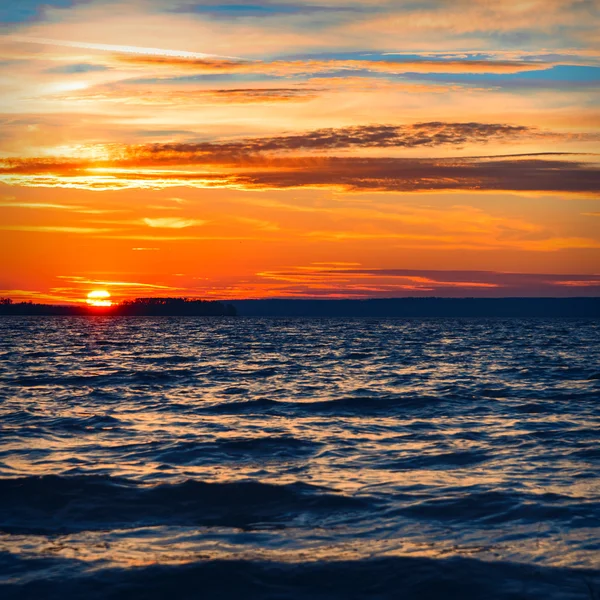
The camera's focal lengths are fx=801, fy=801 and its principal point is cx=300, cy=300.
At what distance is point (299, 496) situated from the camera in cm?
1499

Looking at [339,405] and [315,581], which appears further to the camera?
[339,405]

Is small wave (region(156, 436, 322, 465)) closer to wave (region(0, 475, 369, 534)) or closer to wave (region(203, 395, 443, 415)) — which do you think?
wave (region(0, 475, 369, 534))

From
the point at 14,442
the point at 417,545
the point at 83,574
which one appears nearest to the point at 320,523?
the point at 417,545

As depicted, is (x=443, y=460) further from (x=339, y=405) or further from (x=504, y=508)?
(x=339, y=405)

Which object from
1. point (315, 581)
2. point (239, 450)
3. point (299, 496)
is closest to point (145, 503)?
point (299, 496)

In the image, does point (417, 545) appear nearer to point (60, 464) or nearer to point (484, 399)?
point (60, 464)

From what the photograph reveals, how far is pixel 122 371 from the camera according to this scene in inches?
1836

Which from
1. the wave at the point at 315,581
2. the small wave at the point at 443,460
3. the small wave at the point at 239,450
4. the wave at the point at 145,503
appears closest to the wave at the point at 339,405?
the small wave at the point at 239,450

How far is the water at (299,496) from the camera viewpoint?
35.3 feet

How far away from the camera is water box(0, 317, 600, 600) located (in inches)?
424

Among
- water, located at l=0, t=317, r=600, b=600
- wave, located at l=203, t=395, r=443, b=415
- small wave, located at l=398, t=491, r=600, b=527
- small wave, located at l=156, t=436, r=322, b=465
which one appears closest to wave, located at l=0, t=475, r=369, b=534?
water, located at l=0, t=317, r=600, b=600

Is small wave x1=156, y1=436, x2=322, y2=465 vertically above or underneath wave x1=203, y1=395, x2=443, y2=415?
above

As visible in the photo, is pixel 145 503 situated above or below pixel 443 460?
above

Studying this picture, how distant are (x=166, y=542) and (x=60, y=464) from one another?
21.2ft
